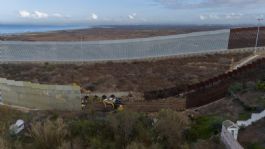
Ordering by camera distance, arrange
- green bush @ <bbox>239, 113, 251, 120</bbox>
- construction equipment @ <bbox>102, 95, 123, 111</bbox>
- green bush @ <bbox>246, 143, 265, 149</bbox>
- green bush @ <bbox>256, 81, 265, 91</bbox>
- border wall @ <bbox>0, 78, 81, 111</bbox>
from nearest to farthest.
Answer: green bush @ <bbox>246, 143, 265, 149</bbox> → green bush @ <bbox>239, 113, 251, 120</bbox> → green bush @ <bbox>256, 81, 265, 91</bbox> → construction equipment @ <bbox>102, 95, 123, 111</bbox> → border wall @ <bbox>0, 78, 81, 111</bbox>

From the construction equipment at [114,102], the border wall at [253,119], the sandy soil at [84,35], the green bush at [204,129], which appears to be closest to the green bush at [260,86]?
the border wall at [253,119]

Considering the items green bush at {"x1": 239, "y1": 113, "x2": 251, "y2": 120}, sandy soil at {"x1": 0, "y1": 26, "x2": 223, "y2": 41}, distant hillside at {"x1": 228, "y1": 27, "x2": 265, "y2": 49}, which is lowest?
green bush at {"x1": 239, "y1": 113, "x2": 251, "y2": 120}

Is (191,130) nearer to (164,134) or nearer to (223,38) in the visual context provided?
(164,134)

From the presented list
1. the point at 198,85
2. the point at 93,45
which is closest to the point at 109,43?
the point at 93,45

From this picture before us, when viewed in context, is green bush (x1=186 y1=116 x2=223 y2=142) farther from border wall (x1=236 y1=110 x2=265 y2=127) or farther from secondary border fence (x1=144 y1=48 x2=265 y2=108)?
secondary border fence (x1=144 y1=48 x2=265 y2=108)

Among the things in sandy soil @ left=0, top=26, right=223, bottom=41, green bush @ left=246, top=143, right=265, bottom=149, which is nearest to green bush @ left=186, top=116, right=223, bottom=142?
green bush @ left=246, top=143, right=265, bottom=149

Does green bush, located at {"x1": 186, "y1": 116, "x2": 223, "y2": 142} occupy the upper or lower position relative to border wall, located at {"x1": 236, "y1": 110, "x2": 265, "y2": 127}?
lower

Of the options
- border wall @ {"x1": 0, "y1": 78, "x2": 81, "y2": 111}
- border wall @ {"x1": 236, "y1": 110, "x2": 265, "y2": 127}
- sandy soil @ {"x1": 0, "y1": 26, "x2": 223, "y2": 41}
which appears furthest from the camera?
sandy soil @ {"x1": 0, "y1": 26, "x2": 223, "y2": 41}

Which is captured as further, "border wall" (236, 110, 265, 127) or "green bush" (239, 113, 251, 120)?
"green bush" (239, 113, 251, 120)
